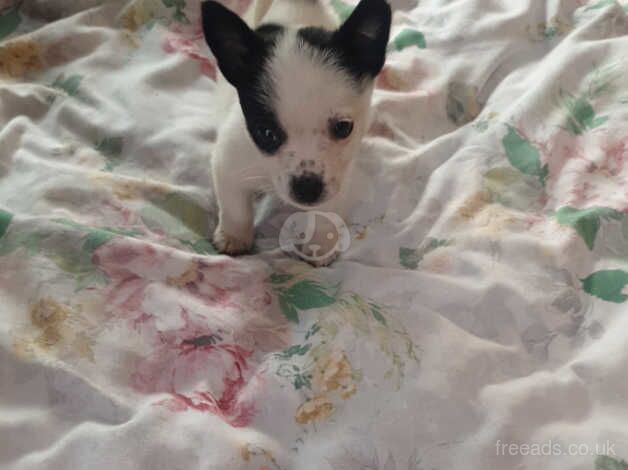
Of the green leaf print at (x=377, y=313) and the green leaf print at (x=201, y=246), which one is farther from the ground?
the green leaf print at (x=377, y=313)

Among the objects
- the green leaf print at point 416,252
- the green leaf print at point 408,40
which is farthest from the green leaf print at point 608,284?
the green leaf print at point 408,40

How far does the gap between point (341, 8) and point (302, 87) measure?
100 cm

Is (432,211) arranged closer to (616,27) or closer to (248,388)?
(248,388)

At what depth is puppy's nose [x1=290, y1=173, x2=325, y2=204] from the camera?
52.4 inches

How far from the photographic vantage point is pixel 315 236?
153 centimetres

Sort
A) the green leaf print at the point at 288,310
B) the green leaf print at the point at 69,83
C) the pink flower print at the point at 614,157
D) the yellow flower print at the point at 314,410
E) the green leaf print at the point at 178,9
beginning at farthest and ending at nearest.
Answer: the green leaf print at the point at 178,9, the green leaf print at the point at 69,83, the pink flower print at the point at 614,157, the green leaf print at the point at 288,310, the yellow flower print at the point at 314,410

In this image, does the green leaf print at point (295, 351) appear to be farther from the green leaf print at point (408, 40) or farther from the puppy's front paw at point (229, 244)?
the green leaf print at point (408, 40)

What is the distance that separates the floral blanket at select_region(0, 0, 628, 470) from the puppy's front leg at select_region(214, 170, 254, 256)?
60 millimetres

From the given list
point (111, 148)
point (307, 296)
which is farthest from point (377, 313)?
point (111, 148)

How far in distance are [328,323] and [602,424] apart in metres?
0.52

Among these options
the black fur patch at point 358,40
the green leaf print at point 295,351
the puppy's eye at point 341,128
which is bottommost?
the green leaf print at point 295,351

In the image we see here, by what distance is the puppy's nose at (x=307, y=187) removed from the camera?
1.33m

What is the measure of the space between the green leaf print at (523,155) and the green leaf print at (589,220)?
0.17m

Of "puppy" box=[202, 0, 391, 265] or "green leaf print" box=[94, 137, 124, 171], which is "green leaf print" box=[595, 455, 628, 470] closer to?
"puppy" box=[202, 0, 391, 265]
